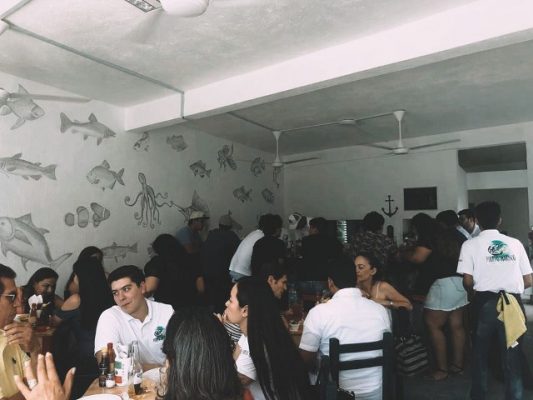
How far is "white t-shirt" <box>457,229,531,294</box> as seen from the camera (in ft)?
10.1

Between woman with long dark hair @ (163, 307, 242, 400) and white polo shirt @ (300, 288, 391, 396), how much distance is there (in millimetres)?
956

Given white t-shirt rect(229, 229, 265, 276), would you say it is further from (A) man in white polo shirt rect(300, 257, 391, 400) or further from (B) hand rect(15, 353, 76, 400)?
(B) hand rect(15, 353, 76, 400)

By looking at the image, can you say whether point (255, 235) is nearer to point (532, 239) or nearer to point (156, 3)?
point (156, 3)

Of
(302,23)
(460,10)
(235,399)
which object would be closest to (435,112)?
(460,10)

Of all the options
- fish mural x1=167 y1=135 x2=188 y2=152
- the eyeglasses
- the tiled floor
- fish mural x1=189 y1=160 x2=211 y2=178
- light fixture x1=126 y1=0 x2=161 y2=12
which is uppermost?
light fixture x1=126 y1=0 x2=161 y2=12

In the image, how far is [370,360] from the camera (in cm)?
215

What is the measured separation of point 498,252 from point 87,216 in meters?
4.07

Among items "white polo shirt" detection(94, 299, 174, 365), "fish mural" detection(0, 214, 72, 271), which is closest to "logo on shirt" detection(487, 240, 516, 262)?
"white polo shirt" detection(94, 299, 174, 365)

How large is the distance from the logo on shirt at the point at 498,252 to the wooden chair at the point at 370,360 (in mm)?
1483

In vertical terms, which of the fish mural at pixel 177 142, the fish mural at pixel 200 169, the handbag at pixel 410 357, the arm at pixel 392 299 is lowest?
the handbag at pixel 410 357

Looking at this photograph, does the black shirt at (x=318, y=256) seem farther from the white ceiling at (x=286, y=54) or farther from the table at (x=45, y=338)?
the table at (x=45, y=338)

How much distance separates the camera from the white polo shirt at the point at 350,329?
2.22 meters

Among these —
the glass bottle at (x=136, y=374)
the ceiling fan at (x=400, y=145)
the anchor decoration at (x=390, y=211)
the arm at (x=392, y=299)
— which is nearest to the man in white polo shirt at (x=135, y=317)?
the glass bottle at (x=136, y=374)

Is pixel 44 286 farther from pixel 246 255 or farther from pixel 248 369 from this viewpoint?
pixel 248 369
